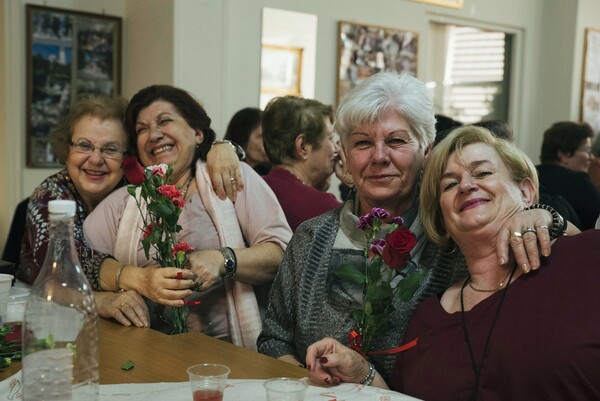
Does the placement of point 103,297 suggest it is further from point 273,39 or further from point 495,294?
point 273,39

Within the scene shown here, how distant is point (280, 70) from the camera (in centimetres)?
557

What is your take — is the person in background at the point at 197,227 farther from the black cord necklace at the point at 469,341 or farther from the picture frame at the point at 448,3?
the picture frame at the point at 448,3

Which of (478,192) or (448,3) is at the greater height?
(448,3)

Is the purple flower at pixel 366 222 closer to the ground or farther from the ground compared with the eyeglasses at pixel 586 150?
closer to the ground

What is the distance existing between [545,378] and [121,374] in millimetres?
965

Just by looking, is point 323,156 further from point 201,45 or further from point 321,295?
point 201,45

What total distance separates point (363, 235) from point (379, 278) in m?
0.38

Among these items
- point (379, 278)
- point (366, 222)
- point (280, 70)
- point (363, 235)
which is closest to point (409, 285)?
point (379, 278)

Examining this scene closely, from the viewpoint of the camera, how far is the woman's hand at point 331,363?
1564mm

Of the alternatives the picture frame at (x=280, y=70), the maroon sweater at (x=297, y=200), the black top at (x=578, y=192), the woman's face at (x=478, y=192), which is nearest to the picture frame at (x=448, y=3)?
the picture frame at (x=280, y=70)

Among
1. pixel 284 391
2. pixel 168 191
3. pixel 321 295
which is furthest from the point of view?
Answer: pixel 321 295

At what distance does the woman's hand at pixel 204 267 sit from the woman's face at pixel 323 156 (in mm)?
1125

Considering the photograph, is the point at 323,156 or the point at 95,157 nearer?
the point at 95,157

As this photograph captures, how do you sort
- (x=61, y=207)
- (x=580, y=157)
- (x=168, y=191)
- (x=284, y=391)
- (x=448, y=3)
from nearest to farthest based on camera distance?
1. (x=61, y=207)
2. (x=284, y=391)
3. (x=168, y=191)
4. (x=580, y=157)
5. (x=448, y=3)
